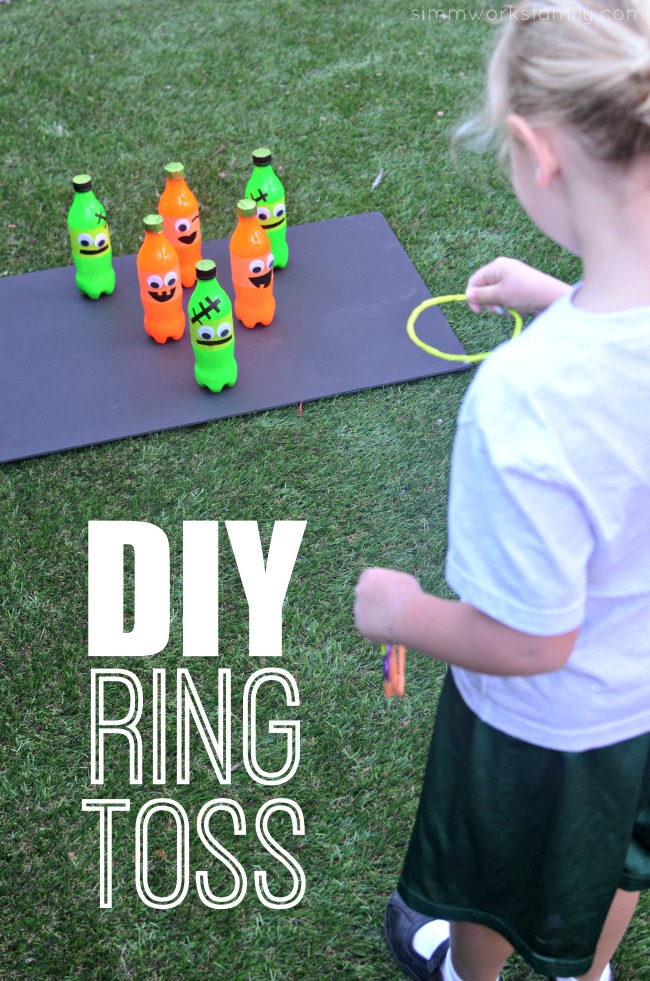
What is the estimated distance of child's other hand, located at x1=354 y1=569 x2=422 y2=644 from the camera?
0.98 metres

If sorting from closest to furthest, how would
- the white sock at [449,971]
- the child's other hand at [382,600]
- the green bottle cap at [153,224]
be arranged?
the child's other hand at [382,600], the white sock at [449,971], the green bottle cap at [153,224]

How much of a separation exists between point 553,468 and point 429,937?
1.08 meters

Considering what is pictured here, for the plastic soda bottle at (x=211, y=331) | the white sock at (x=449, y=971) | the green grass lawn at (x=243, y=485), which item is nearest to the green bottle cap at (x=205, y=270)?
the plastic soda bottle at (x=211, y=331)

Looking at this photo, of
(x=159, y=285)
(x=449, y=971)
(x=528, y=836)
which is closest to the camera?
(x=528, y=836)

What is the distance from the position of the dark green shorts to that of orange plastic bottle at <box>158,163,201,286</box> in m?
1.92

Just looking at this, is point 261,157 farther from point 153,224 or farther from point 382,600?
point 382,600

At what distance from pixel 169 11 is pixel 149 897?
3.59m

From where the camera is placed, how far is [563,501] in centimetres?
80

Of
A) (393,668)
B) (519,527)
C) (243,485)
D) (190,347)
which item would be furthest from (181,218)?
(519,527)

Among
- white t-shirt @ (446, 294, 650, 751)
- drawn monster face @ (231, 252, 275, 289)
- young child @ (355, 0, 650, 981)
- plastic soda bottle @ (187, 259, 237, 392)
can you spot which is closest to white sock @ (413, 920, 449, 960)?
young child @ (355, 0, 650, 981)

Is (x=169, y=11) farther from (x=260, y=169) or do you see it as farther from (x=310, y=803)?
(x=310, y=803)

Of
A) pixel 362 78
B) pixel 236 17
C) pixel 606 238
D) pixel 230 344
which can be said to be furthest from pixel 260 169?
pixel 606 238

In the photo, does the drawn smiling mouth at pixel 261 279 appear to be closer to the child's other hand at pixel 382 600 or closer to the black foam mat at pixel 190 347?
the black foam mat at pixel 190 347

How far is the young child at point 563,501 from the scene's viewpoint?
2.60 ft
